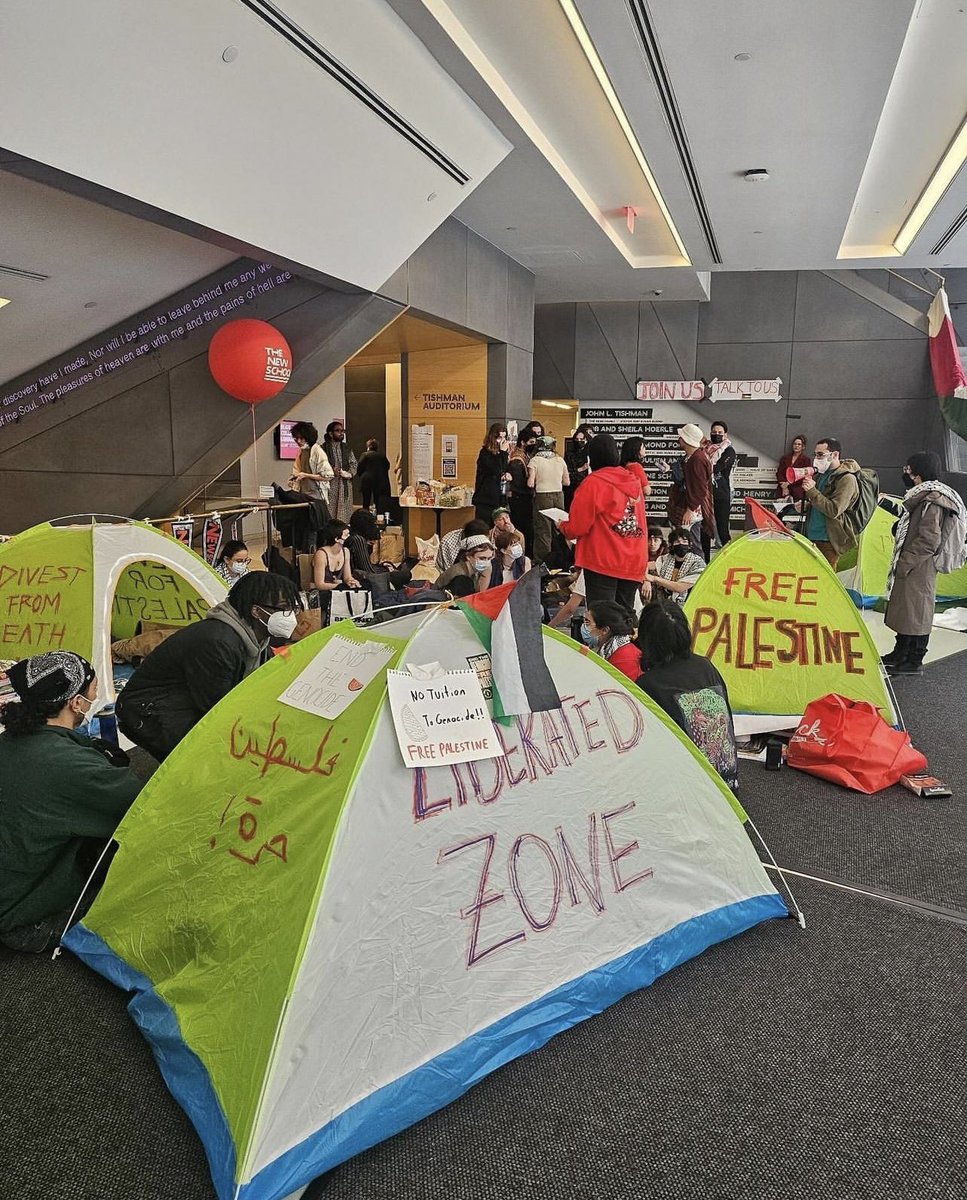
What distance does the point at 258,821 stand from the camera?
1.96 meters

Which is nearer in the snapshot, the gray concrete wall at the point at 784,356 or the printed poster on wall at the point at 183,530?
the printed poster on wall at the point at 183,530

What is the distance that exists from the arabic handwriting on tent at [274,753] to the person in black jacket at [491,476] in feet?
17.5

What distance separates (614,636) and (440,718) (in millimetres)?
1660

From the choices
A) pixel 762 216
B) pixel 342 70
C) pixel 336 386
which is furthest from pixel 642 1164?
pixel 336 386

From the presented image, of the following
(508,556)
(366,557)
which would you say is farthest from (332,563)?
(508,556)

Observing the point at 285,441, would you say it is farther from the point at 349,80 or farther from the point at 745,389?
the point at 745,389

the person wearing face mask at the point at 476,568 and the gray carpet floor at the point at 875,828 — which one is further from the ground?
the person wearing face mask at the point at 476,568

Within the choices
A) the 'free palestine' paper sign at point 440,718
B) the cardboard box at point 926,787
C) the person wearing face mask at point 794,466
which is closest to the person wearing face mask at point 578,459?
the person wearing face mask at point 794,466

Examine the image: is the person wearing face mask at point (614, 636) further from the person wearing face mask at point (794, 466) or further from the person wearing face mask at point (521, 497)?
the person wearing face mask at point (794, 466)

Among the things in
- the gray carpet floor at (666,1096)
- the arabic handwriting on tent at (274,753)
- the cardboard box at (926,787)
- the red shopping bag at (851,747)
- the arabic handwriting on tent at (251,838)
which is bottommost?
the gray carpet floor at (666,1096)

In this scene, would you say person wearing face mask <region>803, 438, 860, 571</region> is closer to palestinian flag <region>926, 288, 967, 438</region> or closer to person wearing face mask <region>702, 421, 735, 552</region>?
person wearing face mask <region>702, 421, 735, 552</region>

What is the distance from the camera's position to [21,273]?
17.7ft

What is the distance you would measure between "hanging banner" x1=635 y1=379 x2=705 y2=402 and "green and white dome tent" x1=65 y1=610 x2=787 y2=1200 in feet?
33.1

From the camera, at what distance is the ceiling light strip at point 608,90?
13.4 ft
